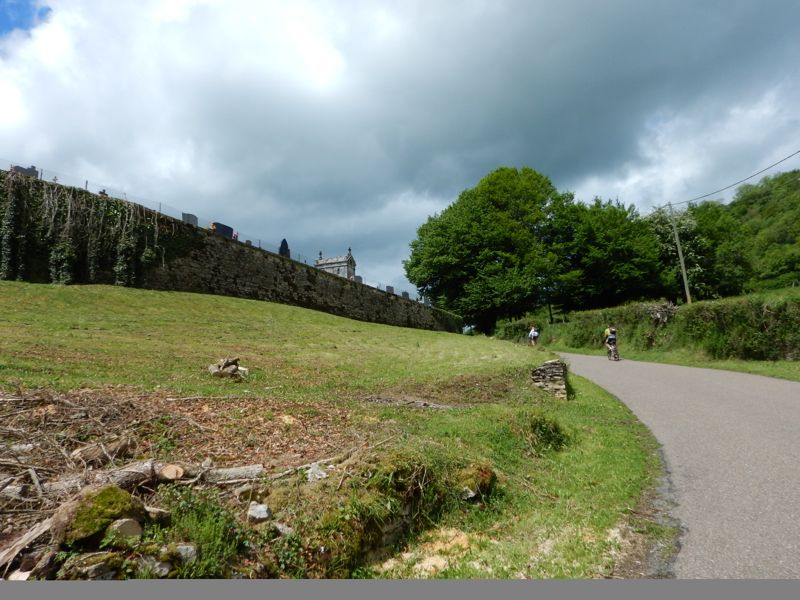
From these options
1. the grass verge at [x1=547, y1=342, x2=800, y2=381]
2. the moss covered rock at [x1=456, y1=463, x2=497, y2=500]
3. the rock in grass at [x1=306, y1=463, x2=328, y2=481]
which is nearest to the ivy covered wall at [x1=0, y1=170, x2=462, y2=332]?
the rock in grass at [x1=306, y1=463, x2=328, y2=481]

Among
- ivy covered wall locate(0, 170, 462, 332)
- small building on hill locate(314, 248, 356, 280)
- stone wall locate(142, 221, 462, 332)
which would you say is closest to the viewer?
ivy covered wall locate(0, 170, 462, 332)

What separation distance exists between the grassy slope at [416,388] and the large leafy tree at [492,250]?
18112mm

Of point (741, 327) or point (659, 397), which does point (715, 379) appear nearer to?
point (659, 397)

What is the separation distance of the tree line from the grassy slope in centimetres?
1944

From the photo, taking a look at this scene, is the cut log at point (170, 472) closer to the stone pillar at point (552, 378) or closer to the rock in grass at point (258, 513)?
the rock in grass at point (258, 513)

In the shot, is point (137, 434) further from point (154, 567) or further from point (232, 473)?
point (154, 567)

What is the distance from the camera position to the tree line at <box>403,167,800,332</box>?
136 ft

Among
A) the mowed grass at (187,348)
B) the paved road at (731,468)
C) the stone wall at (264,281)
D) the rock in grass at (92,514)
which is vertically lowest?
the paved road at (731,468)

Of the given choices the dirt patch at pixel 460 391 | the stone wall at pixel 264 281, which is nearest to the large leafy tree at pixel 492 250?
the stone wall at pixel 264 281

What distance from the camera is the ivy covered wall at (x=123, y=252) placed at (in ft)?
72.4

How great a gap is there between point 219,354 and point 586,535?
43.6 feet

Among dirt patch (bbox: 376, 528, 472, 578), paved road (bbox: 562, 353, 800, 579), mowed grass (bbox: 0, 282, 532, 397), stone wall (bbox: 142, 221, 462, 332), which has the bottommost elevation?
dirt patch (bbox: 376, 528, 472, 578)

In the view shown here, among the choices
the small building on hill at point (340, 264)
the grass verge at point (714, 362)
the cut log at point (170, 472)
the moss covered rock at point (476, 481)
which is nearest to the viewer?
the cut log at point (170, 472)

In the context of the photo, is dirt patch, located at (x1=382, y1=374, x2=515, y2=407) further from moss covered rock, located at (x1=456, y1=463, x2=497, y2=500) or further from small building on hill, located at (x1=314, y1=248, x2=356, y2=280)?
small building on hill, located at (x1=314, y1=248, x2=356, y2=280)
